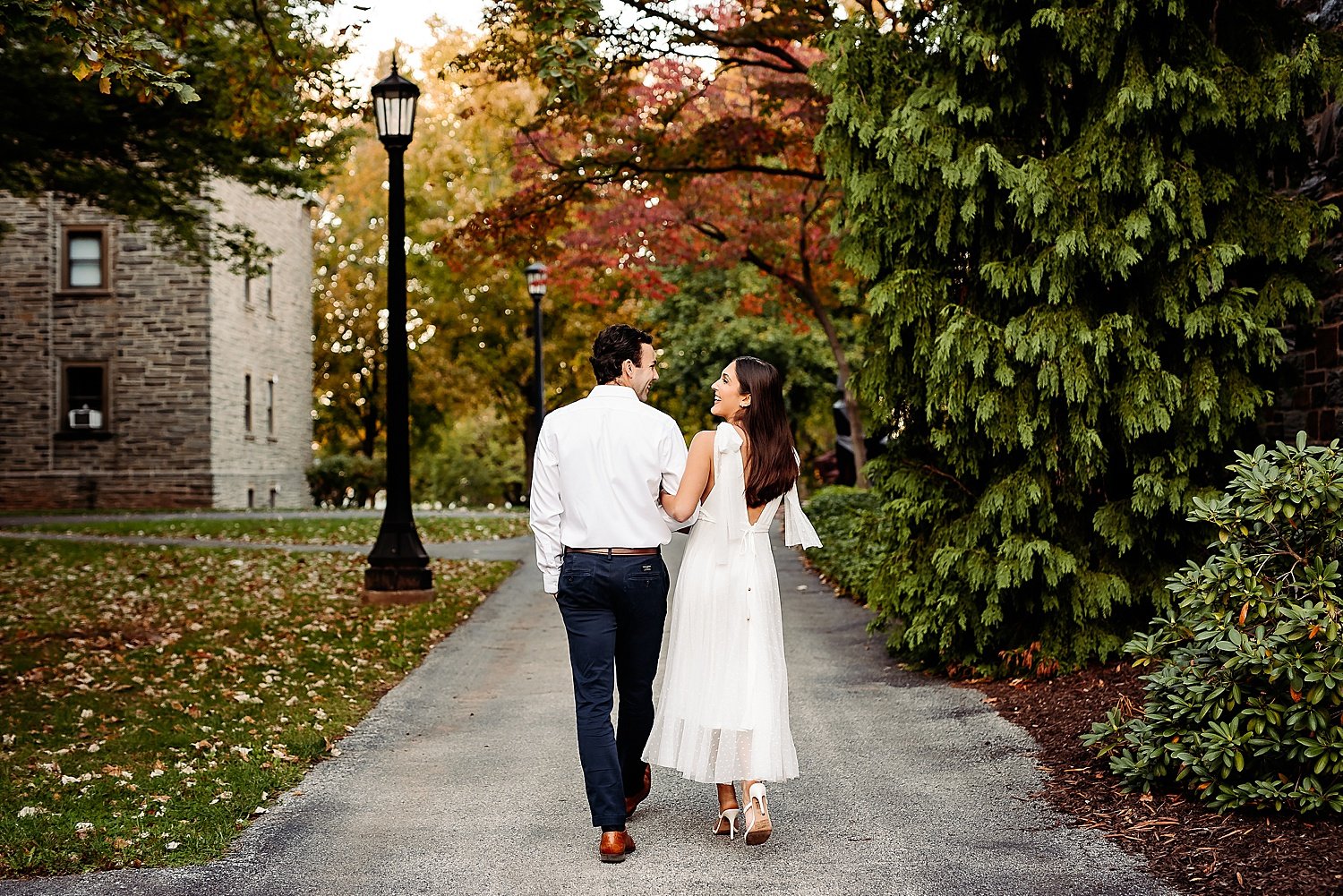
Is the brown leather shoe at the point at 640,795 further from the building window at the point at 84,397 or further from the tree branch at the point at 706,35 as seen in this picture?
the building window at the point at 84,397

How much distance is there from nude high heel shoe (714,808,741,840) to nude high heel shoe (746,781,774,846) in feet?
0.39

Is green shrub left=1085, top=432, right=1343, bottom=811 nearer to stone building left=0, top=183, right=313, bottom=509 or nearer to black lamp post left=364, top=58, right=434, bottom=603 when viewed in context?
black lamp post left=364, top=58, right=434, bottom=603

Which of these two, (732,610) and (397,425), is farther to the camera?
(397,425)

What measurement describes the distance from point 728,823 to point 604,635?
987 millimetres

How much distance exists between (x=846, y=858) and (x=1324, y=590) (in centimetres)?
225

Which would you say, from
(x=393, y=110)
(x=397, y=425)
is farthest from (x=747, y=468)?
(x=393, y=110)

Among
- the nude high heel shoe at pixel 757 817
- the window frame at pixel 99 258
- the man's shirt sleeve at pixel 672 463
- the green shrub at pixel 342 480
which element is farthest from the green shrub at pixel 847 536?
the green shrub at pixel 342 480

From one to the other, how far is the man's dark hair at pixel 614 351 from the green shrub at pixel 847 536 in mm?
3723

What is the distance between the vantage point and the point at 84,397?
27734mm

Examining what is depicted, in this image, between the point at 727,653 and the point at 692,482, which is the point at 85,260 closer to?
the point at 692,482

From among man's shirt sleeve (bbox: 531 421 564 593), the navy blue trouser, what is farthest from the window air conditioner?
the navy blue trouser

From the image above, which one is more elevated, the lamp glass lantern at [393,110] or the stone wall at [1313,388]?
the lamp glass lantern at [393,110]

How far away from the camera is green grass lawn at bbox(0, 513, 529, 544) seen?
19.2 m

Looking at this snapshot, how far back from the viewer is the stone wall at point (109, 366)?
89.7ft
